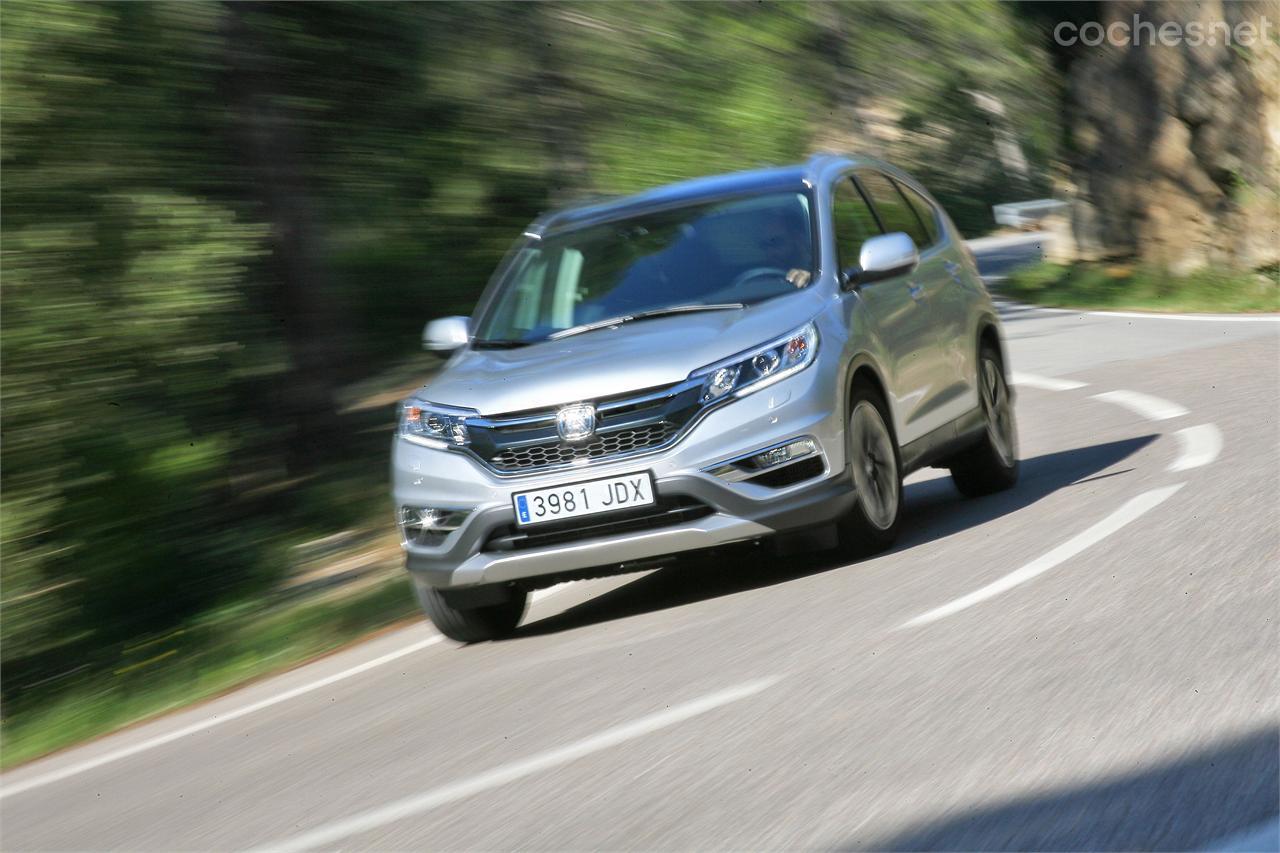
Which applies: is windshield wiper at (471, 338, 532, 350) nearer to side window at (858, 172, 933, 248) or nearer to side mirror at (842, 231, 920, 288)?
side mirror at (842, 231, 920, 288)

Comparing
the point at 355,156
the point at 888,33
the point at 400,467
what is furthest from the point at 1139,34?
the point at 400,467

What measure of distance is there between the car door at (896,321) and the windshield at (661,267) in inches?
11.7

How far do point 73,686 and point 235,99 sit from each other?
4.77 metres

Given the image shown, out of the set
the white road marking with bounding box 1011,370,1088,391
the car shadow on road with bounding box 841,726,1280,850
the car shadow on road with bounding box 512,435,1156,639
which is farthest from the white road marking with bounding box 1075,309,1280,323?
the car shadow on road with bounding box 841,726,1280,850

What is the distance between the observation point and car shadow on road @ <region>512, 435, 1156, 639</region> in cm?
780

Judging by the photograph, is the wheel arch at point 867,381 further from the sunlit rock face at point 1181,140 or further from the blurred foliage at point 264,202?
the sunlit rock face at point 1181,140

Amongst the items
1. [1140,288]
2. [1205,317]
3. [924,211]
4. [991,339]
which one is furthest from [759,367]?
[1140,288]

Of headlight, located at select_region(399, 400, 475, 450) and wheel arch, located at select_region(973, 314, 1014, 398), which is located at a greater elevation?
headlight, located at select_region(399, 400, 475, 450)

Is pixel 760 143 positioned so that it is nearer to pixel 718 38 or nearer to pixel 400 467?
pixel 718 38

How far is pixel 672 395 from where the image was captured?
7105 mm

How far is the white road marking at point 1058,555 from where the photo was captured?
6336mm

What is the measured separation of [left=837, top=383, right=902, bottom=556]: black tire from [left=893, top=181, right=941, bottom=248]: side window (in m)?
1.93

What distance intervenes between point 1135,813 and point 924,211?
20.9 feet

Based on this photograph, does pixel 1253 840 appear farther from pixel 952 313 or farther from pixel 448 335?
pixel 952 313
